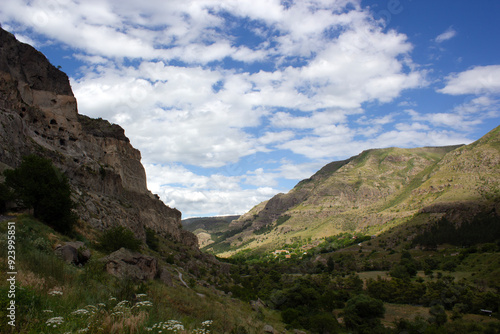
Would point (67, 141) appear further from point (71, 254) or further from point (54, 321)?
point (54, 321)

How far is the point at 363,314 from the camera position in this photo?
1810 inches

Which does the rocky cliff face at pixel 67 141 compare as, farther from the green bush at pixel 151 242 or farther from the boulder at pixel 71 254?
the boulder at pixel 71 254

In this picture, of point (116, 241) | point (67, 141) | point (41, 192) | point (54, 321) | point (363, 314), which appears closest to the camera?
point (54, 321)

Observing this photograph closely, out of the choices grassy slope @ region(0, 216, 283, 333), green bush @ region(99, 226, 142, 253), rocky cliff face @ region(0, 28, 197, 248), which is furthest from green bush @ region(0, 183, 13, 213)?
grassy slope @ region(0, 216, 283, 333)

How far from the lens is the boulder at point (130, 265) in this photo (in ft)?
44.3

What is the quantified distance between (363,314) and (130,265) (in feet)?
145

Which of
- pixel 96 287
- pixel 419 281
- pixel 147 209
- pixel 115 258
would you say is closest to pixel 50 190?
pixel 115 258

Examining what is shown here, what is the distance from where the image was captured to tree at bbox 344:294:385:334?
41.5 meters

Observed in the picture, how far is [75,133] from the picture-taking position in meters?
46.8

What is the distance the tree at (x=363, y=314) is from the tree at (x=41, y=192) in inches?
1598

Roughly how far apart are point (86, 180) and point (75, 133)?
10.9m

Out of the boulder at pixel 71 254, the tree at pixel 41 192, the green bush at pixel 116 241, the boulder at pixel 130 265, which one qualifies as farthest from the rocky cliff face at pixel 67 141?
the boulder at pixel 130 265

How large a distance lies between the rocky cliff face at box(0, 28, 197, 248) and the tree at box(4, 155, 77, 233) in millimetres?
9998

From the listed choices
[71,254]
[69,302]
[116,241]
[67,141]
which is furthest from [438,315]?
[67,141]
